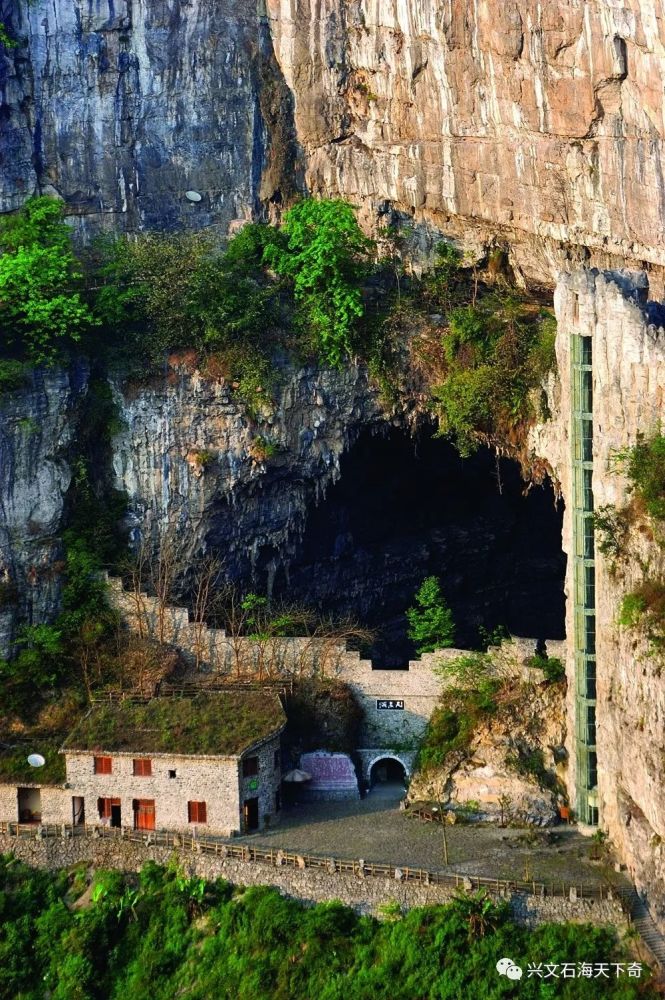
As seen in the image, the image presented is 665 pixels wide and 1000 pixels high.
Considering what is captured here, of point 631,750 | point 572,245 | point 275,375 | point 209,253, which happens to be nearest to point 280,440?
point 275,375

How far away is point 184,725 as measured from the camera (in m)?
54.8

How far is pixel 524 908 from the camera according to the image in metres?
50.4

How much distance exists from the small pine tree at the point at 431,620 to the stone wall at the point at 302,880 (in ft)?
23.4

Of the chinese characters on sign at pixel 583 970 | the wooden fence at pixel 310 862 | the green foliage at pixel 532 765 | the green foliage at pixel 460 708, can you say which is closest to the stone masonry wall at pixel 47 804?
the wooden fence at pixel 310 862

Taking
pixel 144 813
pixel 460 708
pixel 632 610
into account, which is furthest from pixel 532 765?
pixel 144 813

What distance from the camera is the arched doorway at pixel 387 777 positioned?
56.6 meters

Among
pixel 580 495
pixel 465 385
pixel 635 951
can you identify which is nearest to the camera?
pixel 635 951

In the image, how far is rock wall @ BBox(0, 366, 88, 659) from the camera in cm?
5788

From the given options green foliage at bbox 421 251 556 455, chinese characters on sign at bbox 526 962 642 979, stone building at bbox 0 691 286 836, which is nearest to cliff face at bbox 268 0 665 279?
green foliage at bbox 421 251 556 455

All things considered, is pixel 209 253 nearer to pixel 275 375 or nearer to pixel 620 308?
pixel 275 375

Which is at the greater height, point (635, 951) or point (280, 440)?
point (280, 440)

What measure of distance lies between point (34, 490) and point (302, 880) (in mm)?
11932

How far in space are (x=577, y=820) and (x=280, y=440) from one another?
11627 millimetres

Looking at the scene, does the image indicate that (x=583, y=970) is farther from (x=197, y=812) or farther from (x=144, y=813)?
(x=144, y=813)
